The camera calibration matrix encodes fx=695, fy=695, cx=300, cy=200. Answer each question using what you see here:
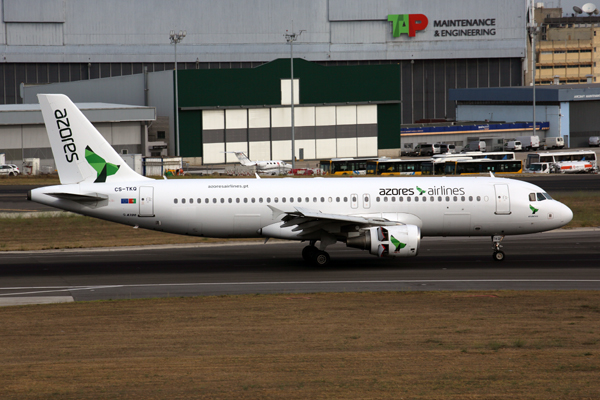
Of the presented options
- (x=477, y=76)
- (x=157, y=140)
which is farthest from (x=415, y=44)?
(x=157, y=140)

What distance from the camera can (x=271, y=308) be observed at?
25141 millimetres

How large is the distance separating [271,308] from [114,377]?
9.36 m

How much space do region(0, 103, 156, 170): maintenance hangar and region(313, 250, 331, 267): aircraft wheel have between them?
238 ft

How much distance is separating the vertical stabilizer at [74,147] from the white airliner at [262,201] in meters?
0.05

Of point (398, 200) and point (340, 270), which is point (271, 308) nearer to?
point (340, 270)

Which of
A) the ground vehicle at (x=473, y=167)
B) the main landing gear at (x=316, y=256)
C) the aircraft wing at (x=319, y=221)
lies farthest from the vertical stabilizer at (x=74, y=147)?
the ground vehicle at (x=473, y=167)

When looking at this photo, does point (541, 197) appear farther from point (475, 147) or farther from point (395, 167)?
point (475, 147)

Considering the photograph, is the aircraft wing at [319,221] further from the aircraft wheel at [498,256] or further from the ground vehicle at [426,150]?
the ground vehicle at [426,150]

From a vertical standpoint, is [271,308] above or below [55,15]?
below

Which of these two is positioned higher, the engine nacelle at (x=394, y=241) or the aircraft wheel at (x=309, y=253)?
the engine nacelle at (x=394, y=241)

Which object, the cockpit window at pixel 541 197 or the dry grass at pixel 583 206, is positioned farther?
the dry grass at pixel 583 206

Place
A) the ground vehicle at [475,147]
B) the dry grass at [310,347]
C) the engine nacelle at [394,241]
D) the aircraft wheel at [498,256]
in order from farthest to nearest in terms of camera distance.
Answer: the ground vehicle at [475,147]
the aircraft wheel at [498,256]
the engine nacelle at [394,241]
the dry grass at [310,347]

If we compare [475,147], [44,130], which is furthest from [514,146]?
[44,130]

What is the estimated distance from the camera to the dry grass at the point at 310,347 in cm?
1546
